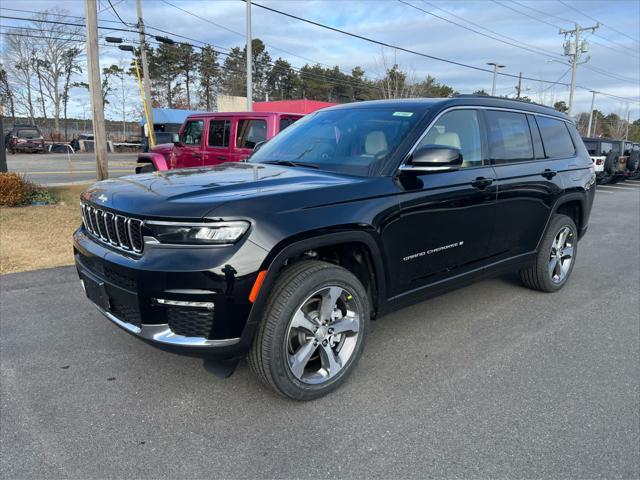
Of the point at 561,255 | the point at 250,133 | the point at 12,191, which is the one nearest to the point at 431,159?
the point at 561,255

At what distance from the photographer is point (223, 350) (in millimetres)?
2498

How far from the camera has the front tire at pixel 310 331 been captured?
2627 mm

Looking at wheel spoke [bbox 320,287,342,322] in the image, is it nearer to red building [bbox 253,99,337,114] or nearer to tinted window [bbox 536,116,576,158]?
tinted window [bbox 536,116,576,158]

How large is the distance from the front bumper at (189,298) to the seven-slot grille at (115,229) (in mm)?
92

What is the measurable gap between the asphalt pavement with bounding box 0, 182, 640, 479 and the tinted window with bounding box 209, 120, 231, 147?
18.5 ft

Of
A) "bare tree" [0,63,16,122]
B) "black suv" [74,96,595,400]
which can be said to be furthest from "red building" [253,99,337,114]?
"bare tree" [0,63,16,122]

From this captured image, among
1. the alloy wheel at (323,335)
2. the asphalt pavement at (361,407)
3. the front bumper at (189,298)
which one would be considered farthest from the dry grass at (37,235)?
the alloy wheel at (323,335)

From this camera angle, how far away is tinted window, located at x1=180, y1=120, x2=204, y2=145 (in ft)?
33.0

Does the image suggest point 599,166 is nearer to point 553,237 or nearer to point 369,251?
point 553,237

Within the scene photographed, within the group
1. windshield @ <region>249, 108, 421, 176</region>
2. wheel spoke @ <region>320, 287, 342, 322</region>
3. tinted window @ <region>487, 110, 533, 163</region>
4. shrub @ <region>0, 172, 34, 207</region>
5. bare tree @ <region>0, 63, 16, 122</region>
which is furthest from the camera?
bare tree @ <region>0, 63, 16, 122</region>

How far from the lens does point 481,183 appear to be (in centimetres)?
374

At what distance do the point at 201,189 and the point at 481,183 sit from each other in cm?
223

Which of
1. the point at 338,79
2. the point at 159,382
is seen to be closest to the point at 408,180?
the point at 159,382

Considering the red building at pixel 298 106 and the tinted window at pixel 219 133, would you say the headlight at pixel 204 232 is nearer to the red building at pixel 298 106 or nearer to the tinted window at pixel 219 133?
the tinted window at pixel 219 133
